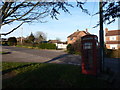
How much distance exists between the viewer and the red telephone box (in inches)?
219

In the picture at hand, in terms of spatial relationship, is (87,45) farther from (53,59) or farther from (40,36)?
(40,36)

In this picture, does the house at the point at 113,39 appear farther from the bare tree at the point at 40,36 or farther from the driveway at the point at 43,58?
the bare tree at the point at 40,36

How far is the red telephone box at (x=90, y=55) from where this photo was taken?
5.57 m

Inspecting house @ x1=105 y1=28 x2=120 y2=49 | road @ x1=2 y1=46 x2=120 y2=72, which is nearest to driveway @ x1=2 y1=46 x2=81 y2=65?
road @ x1=2 y1=46 x2=120 y2=72

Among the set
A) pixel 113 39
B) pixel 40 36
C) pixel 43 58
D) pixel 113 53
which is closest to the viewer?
pixel 43 58

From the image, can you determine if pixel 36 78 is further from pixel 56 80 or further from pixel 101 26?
pixel 101 26

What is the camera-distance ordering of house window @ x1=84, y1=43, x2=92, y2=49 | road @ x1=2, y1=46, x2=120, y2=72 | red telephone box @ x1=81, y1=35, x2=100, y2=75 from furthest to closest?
1. road @ x1=2, y1=46, x2=120, y2=72
2. house window @ x1=84, y1=43, x2=92, y2=49
3. red telephone box @ x1=81, y1=35, x2=100, y2=75

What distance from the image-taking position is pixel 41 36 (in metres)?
65.6

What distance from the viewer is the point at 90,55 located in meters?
5.87

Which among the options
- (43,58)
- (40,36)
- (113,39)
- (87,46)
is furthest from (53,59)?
(40,36)

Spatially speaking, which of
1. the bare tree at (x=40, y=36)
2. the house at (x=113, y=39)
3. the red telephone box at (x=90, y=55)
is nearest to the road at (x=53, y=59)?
the red telephone box at (x=90, y=55)

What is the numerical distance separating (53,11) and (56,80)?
389 cm

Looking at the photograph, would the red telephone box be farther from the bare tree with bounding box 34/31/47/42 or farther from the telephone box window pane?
the bare tree with bounding box 34/31/47/42

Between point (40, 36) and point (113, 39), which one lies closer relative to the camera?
point (113, 39)
